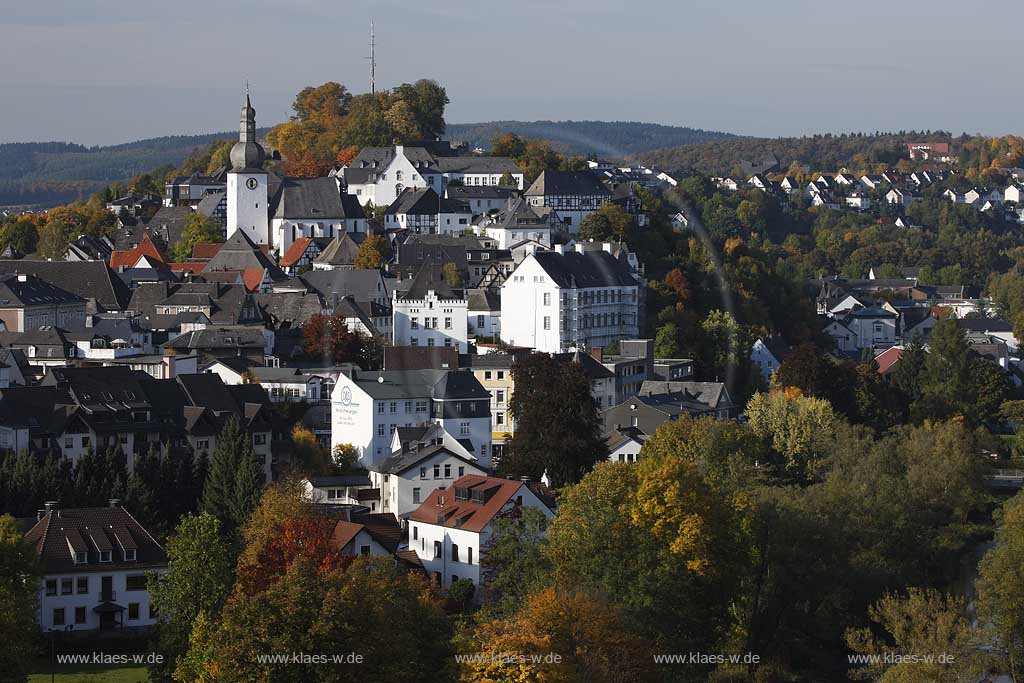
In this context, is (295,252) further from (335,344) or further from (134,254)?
(335,344)

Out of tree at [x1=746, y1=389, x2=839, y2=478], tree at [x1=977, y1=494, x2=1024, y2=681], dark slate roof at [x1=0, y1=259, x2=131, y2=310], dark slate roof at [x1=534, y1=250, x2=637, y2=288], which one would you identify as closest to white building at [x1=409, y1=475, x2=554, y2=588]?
tree at [x1=977, y1=494, x2=1024, y2=681]

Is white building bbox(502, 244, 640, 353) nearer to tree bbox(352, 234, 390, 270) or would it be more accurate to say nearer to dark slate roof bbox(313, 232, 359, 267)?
tree bbox(352, 234, 390, 270)

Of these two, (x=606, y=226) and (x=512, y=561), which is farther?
(x=606, y=226)

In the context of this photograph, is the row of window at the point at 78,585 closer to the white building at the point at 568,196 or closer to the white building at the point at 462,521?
the white building at the point at 462,521

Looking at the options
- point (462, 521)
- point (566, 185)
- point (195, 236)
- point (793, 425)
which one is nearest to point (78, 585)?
point (462, 521)

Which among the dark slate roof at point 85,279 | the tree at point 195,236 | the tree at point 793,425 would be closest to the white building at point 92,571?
the tree at point 793,425
